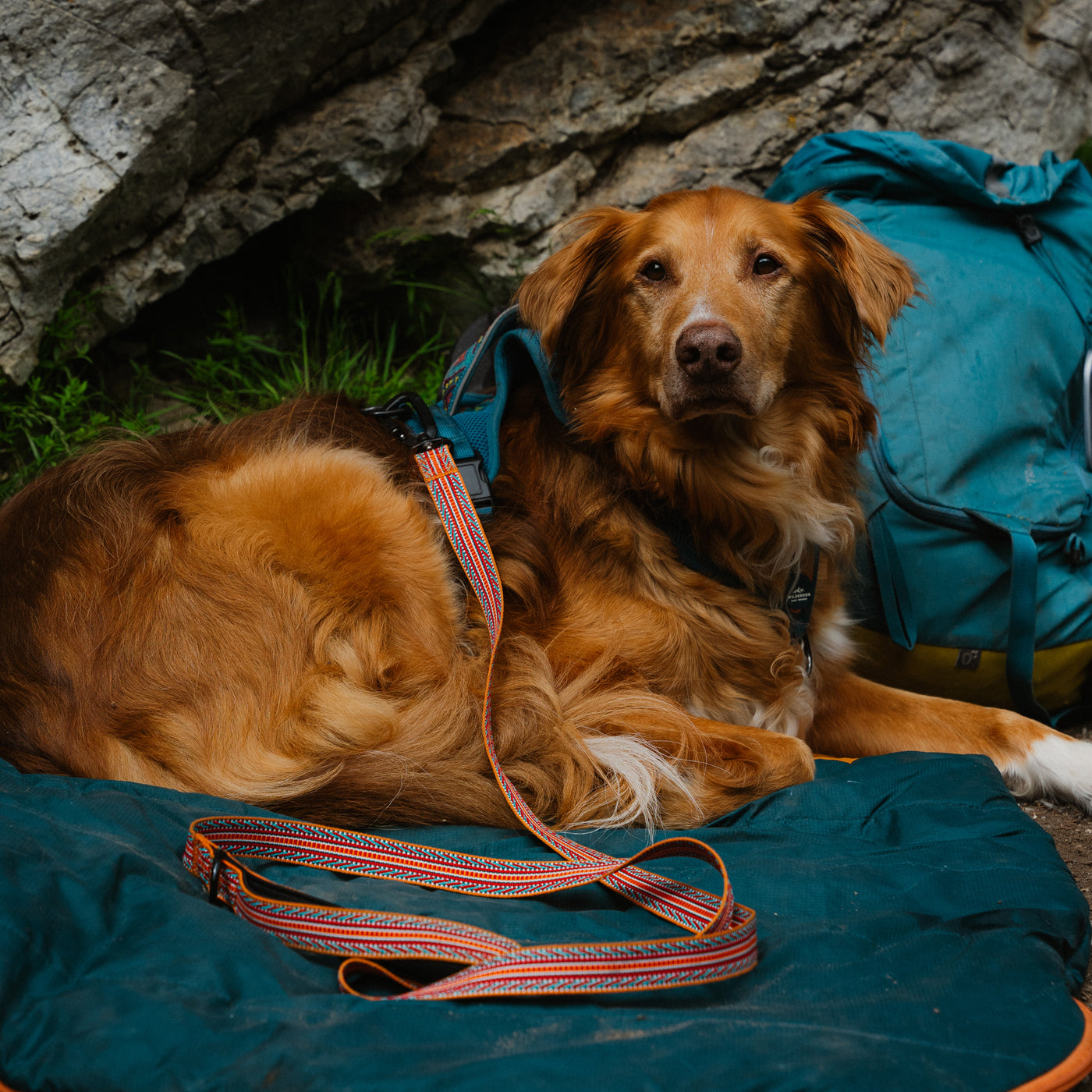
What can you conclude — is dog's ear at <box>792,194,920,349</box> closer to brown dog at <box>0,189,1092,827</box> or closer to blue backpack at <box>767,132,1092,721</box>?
brown dog at <box>0,189,1092,827</box>

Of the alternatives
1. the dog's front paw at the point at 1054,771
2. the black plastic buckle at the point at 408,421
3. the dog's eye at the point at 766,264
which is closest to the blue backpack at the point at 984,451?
the dog's front paw at the point at 1054,771

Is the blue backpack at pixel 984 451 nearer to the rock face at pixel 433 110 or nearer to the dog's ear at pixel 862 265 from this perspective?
the dog's ear at pixel 862 265

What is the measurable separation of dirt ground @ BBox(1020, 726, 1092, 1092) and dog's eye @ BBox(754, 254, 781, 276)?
4.81 ft

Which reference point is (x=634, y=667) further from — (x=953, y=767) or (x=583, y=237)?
(x=583, y=237)

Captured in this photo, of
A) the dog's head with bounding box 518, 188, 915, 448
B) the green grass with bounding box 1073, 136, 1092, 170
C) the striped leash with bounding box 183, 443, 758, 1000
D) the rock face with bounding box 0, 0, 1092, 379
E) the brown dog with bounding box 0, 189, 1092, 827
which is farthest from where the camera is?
the green grass with bounding box 1073, 136, 1092, 170

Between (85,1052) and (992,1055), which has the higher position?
(85,1052)

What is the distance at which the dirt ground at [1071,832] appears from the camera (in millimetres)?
2127

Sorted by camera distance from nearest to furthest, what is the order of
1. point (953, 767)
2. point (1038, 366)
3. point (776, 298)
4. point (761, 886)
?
point (761, 886) → point (953, 767) → point (776, 298) → point (1038, 366)

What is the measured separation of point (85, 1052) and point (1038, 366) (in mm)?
2945

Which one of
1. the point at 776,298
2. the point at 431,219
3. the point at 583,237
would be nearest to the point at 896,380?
the point at 776,298

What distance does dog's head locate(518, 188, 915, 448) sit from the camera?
2.30m

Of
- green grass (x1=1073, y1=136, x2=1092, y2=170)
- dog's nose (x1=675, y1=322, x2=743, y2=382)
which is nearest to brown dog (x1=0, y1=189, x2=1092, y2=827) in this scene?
dog's nose (x1=675, y1=322, x2=743, y2=382)

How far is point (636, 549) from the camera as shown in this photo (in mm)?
2467

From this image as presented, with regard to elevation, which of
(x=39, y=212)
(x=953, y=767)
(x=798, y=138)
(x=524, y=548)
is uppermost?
(x=39, y=212)
